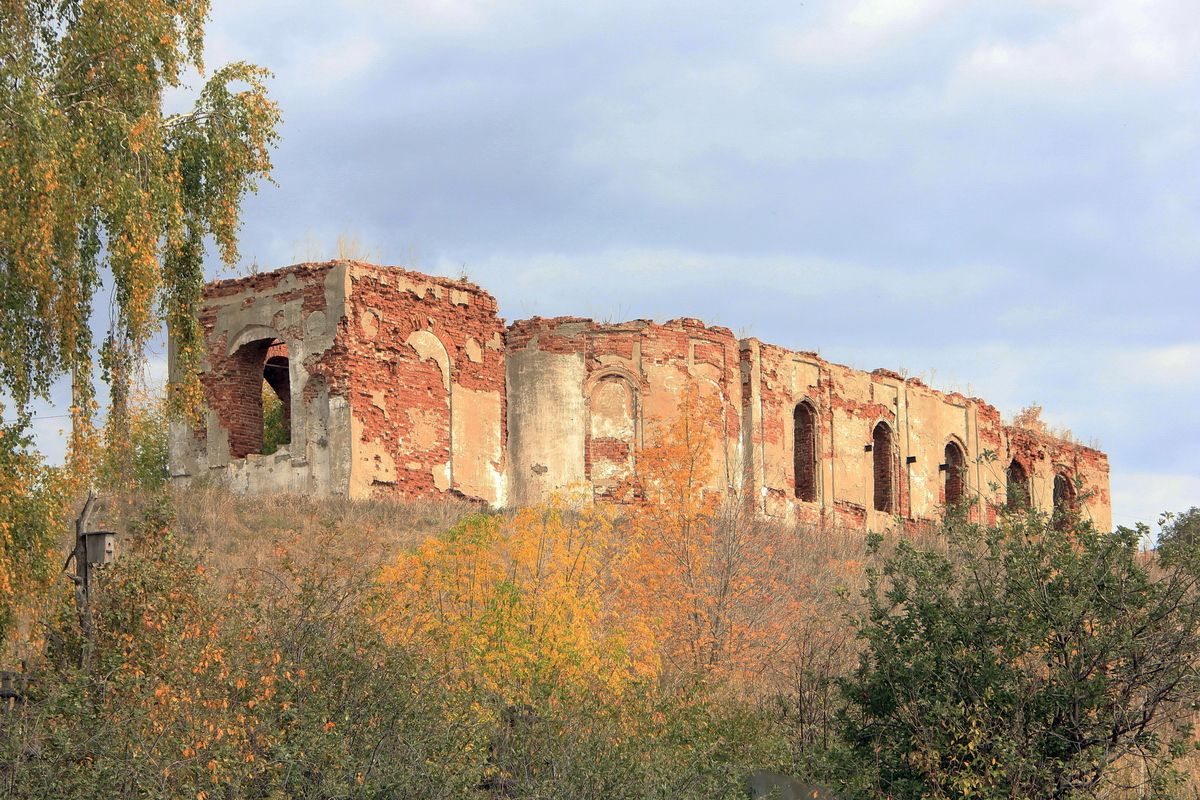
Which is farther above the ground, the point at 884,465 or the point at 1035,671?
the point at 884,465

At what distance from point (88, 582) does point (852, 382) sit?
2075cm

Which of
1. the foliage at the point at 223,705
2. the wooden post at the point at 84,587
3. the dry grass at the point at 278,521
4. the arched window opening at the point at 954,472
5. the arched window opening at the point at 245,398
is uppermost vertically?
the arched window opening at the point at 245,398

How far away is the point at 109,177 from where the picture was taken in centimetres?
1318

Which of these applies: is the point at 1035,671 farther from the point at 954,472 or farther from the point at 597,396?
the point at 954,472

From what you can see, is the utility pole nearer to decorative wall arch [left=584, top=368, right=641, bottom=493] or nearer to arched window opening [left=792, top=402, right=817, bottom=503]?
decorative wall arch [left=584, top=368, right=641, bottom=493]

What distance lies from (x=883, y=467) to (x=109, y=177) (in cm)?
2126

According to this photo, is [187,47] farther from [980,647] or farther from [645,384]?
[645,384]

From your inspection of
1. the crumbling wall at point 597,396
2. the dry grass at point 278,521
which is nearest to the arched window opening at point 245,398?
the dry grass at point 278,521

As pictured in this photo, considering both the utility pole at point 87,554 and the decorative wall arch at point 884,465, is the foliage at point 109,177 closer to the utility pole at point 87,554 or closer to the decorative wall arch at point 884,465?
the utility pole at point 87,554

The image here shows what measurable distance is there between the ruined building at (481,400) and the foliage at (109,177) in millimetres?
8749

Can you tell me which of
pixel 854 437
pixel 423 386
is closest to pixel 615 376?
pixel 423 386

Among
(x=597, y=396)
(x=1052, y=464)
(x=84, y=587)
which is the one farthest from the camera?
(x=1052, y=464)

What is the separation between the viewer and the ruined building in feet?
79.0

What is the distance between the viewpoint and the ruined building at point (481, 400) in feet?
79.0
